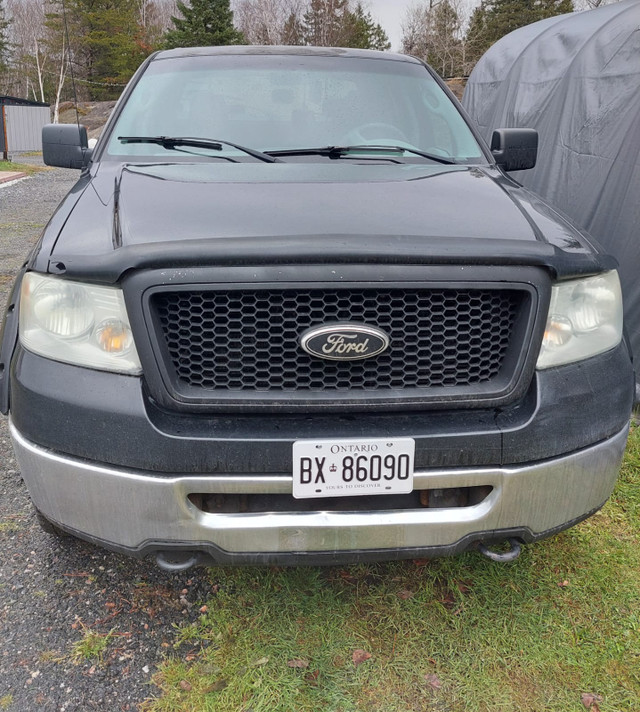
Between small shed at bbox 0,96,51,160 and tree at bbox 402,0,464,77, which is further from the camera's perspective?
tree at bbox 402,0,464,77

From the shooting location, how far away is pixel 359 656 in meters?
1.98

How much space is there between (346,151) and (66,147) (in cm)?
135

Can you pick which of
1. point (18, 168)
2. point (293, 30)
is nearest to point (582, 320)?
point (18, 168)

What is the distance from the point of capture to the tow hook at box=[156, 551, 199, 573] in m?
1.75

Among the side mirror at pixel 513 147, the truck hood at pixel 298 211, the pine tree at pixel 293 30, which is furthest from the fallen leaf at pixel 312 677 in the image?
the pine tree at pixel 293 30

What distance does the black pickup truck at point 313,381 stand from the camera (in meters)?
1.64

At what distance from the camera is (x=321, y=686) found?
1.87 m

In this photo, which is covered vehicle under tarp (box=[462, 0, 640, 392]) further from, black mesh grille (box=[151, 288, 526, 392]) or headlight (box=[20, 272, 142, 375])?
headlight (box=[20, 272, 142, 375])

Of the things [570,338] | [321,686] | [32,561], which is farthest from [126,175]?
[321,686]

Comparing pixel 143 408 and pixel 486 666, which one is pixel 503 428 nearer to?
pixel 486 666

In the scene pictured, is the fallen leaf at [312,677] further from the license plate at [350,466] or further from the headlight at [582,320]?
the headlight at [582,320]

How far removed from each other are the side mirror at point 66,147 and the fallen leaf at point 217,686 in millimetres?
2289

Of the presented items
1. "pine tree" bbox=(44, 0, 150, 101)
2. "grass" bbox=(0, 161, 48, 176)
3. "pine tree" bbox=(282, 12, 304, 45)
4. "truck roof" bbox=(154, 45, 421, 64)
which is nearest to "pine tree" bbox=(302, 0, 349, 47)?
"pine tree" bbox=(282, 12, 304, 45)

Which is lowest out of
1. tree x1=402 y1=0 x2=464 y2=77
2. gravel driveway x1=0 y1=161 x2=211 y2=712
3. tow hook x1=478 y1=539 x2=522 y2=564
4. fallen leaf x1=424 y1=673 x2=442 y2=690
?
gravel driveway x1=0 y1=161 x2=211 y2=712
